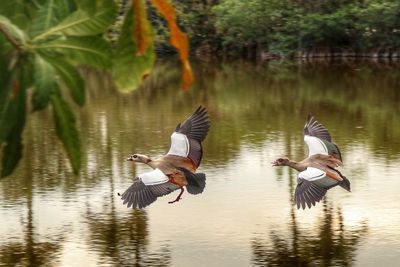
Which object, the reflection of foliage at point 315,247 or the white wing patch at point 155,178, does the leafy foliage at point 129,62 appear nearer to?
the reflection of foliage at point 315,247

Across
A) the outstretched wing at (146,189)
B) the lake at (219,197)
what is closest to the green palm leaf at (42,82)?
the lake at (219,197)

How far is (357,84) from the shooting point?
28.4 metres

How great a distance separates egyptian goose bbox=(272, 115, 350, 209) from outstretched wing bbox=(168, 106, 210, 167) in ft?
4.50

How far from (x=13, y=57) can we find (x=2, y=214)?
42.6ft

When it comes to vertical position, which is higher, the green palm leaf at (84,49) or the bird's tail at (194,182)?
the green palm leaf at (84,49)

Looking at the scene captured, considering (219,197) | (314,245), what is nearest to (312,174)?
(314,245)

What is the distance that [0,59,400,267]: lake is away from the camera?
11.8 metres

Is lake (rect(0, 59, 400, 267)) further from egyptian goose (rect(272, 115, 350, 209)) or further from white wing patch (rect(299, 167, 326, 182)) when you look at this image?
white wing patch (rect(299, 167, 326, 182))

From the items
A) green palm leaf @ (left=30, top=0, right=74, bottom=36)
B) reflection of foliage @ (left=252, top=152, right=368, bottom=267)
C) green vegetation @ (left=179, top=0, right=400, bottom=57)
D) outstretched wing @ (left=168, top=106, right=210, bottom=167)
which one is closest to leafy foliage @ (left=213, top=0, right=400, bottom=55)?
green vegetation @ (left=179, top=0, right=400, bottom=57)

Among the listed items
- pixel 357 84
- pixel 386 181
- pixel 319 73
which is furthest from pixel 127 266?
pixel 319 73

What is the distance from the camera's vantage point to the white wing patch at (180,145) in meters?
13.3

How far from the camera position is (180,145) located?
1345 cm

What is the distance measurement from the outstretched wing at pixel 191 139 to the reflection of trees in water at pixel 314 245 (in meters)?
1.66

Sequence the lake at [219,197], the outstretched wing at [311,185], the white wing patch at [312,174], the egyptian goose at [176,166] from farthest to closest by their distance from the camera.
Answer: the egyptian goose at [176,166] < the white wing patch at [312,174] < the outstretched wing at [311,185] < the lake at [219,197]
